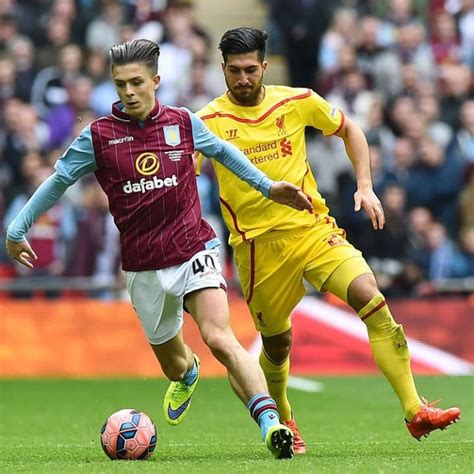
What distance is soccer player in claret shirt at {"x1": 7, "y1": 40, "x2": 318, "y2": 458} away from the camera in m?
9.34

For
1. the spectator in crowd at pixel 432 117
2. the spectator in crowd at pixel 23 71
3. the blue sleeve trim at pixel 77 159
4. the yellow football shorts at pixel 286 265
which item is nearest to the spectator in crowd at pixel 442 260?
the spectator in crowd at pixel 432 117

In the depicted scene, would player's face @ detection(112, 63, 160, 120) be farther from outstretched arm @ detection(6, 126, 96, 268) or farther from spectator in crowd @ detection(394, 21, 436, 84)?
spectator in crowd @ detection(394, 21, 436, 84)

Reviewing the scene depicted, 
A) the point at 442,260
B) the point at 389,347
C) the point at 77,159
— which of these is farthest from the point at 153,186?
the point at 442,260

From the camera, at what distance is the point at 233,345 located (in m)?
9.12

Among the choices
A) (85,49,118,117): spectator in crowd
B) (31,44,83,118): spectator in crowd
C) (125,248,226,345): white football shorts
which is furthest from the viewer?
(85,49,118,117): spectator in crowd

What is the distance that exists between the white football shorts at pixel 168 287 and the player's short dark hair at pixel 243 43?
136 cm

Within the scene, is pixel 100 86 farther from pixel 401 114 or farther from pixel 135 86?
pixel 135 86

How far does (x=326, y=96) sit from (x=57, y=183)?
1156cm

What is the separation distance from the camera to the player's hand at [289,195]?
9.14 m

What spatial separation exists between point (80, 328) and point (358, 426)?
22.3 ft

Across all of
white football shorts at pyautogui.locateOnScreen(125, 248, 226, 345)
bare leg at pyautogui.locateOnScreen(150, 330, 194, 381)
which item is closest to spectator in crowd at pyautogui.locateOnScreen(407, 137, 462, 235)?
bare leg at pyautogui.locateOnScreen(150, 330, 194, 381)

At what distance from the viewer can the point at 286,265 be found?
400 inches

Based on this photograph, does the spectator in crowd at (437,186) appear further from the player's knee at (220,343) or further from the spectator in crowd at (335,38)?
the player's knee at (220,343)

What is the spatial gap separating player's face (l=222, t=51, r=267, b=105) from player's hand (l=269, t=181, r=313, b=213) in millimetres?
1082
